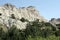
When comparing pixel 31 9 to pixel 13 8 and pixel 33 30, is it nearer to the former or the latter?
pixel 13 8

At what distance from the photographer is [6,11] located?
114 metres

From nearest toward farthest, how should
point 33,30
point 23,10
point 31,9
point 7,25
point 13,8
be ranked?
1. point 33,30
2. point 7,25
3. point 13,8
4. point 23,10
5. point 31,9

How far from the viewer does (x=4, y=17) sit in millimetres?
102875

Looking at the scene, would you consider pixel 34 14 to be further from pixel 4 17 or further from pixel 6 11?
pixel 4 17

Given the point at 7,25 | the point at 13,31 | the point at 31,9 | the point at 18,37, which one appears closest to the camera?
the point at 18,37

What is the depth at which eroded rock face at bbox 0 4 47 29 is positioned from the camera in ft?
322

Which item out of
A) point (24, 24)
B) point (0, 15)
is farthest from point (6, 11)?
point (24, 24)

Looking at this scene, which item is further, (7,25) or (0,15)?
(0,15)

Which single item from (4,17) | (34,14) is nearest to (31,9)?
(34,14)

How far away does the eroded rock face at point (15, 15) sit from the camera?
98.2m

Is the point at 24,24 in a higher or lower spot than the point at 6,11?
lower

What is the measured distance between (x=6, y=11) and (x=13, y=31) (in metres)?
53.3

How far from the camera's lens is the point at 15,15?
114 metres

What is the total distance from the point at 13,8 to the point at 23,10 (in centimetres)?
1077
